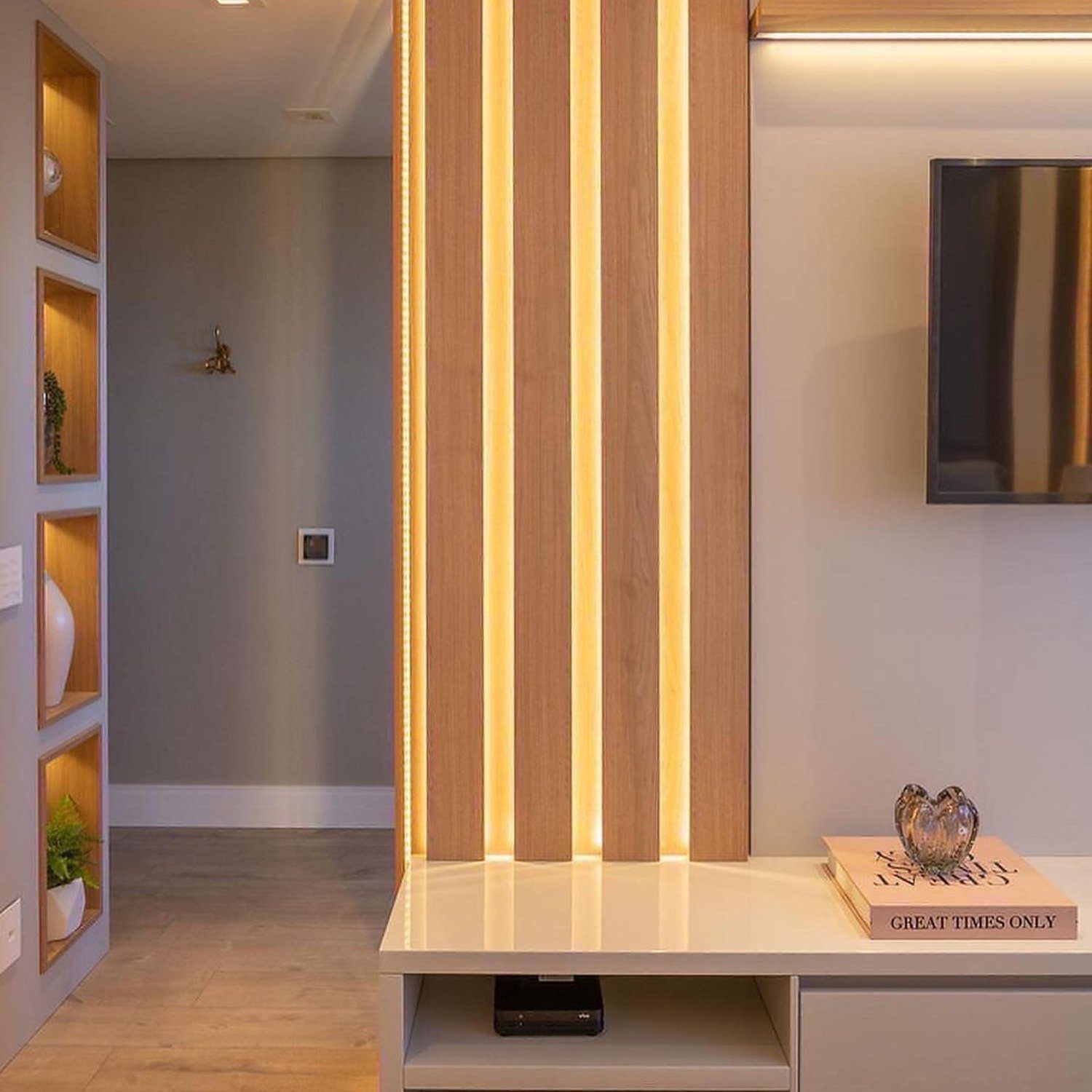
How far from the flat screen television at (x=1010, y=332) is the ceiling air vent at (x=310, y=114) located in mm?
2610

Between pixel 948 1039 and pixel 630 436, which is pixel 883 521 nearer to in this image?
pixel 630 436

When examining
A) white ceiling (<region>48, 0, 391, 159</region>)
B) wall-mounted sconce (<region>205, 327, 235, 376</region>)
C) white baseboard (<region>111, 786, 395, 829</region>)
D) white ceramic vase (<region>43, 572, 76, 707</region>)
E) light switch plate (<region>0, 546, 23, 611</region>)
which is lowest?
white baseboard (<region>111, 786, 395, 829</region>)

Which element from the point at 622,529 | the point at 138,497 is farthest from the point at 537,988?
the point at 138,497

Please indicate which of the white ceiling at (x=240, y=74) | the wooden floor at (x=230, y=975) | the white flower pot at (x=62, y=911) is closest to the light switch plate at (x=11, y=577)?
the white flower pot at (x=62, y=911)

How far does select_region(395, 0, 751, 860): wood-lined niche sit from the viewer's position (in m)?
2.28

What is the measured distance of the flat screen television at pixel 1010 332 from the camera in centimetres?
218

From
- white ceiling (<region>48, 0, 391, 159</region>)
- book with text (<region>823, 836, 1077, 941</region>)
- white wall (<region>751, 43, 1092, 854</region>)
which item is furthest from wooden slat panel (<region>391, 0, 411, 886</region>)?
white ceiling (<region>48, 0, 391, 159</region>)

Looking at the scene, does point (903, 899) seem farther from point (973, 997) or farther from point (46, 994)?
point (46, 994)

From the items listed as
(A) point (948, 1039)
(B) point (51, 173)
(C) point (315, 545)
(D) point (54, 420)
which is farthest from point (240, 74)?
(A) point (948, 1039)

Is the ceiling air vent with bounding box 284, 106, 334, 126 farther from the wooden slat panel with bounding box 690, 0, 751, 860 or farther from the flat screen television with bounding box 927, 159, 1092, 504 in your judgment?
the flat screen television with bounding box 927, 159, 1092, 504

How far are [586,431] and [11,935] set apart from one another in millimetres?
1842

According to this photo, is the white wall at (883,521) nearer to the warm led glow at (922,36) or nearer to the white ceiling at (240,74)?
the warm led glow at (922,36)

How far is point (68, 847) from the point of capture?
11.6ft

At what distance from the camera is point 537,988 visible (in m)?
2.08
